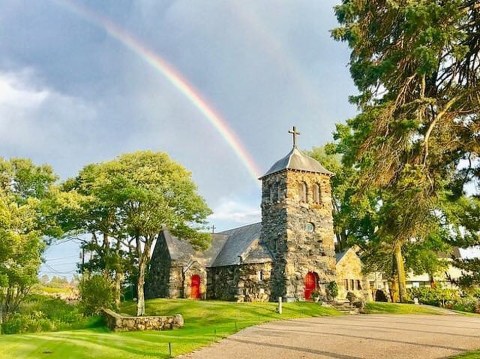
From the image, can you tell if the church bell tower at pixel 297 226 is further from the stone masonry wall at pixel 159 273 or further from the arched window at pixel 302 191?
the stone masonry wall at pixel 159 273

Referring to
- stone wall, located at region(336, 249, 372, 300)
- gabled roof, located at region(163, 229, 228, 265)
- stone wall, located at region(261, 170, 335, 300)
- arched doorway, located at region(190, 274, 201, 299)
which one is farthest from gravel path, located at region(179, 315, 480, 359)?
gabled roof, located at region(163, 229, 228, 265)

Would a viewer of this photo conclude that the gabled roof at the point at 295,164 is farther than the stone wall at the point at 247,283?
Yes

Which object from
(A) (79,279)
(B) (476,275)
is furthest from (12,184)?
(B) (476,275)

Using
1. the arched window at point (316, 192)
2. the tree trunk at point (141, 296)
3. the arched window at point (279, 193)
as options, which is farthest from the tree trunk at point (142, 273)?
the arched window at point (316, 192)

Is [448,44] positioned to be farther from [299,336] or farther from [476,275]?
[299,336]

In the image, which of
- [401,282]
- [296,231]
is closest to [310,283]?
[296,231]

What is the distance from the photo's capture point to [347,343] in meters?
15.3

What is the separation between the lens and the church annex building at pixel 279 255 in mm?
36969

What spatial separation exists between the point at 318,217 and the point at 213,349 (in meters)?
25.7

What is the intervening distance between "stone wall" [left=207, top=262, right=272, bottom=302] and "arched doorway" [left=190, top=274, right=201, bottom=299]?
3.27 metres

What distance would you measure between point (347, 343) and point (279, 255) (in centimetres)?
2215

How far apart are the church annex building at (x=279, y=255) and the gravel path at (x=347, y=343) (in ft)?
54.2

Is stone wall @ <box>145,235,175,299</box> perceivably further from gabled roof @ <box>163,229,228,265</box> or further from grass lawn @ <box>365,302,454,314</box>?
grass lawn @ <box>365,302,454,314</box>

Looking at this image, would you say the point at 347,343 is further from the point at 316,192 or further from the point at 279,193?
the point at 316,192
